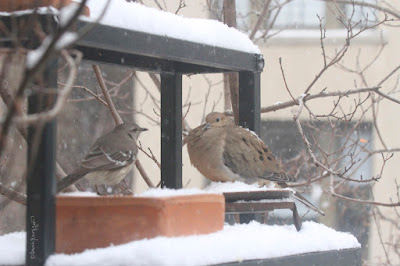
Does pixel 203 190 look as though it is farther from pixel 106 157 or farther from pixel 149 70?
pixel 149 70

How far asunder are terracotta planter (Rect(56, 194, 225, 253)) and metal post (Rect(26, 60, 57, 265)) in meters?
0.16

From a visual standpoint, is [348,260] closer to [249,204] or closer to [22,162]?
[249,204]

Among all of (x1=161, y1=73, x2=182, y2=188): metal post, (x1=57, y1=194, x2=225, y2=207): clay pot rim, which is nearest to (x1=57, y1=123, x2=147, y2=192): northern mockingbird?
(x1=57, y1=194, x2=225, y2=207): clay pot rim

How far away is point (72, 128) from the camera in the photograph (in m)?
9.20

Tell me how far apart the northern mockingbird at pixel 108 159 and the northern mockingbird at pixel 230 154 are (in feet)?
1.82

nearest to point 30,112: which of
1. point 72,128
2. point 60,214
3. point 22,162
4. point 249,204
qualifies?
point 60,214

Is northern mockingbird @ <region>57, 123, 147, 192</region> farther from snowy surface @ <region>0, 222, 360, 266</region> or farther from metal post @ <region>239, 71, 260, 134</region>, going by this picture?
metal post @ <region>239, 71, 260, 134</region>

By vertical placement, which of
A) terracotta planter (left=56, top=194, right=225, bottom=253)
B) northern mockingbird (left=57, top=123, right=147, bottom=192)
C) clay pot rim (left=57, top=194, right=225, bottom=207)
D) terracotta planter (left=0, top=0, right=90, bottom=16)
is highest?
terracotta planter (left=0, top=0, right=90, bottom=16)

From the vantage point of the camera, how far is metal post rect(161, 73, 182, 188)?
3.65m

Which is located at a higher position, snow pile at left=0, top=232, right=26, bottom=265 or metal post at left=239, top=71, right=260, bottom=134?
metal post at left=239, top=71, right=260, bottom=134

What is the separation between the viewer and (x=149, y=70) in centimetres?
351

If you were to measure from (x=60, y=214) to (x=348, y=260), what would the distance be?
4.30 feet

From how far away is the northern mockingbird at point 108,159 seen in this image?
9.82 ft

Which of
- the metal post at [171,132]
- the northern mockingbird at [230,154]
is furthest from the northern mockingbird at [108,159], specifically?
the northern mockingbird at [230,154]
